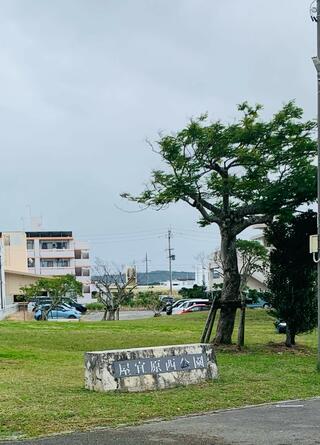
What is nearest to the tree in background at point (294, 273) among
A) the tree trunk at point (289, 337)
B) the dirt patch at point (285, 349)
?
the tree trunk at point (289, 337)

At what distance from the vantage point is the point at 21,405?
32.4 feet

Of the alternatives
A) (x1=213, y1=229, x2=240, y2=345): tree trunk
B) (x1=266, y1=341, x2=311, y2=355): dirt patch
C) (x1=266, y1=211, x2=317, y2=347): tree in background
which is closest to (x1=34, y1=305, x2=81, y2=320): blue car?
(x1=266, y1=341, x2=311, y2=355): dirt patch

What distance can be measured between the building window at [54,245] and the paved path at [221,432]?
8621cm

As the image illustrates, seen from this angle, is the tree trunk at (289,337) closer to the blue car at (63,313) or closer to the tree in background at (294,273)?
the tree in background at (294,273)

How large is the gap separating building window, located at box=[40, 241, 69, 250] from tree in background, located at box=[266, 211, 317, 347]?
251 feet

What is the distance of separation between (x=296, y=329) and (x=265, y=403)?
9677mm

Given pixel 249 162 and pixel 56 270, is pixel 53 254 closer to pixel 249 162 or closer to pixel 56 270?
pixel 56 270

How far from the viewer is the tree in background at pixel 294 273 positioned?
62.7ft

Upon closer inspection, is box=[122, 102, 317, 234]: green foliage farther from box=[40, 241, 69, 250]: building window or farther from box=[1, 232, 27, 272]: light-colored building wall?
box=[40, 241, 69, 250]: building window

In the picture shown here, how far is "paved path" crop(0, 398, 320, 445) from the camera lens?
25.1ft

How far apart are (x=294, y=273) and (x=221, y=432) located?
37.8 ft

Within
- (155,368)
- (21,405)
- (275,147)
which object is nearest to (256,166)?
(275,147)

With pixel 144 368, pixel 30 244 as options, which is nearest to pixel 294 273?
pixel 144 368

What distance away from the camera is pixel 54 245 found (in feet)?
313
